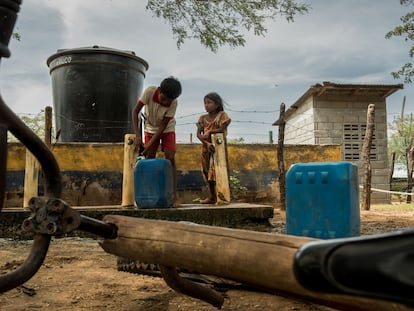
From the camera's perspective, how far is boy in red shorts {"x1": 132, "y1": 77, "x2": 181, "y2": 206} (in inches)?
163

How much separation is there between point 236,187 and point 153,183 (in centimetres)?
466

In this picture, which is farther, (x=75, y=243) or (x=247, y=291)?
(x=75, y=243)

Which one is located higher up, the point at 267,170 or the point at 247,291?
the point at 267,170

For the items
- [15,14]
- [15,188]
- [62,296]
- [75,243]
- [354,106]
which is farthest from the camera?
[354,106]

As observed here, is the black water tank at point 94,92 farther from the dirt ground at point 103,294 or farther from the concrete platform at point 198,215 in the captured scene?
the dirt ground at point 103,294

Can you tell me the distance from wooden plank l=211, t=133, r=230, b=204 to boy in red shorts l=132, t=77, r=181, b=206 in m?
0.47

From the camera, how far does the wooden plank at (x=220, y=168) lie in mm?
4414

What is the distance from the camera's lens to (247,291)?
2.41 m

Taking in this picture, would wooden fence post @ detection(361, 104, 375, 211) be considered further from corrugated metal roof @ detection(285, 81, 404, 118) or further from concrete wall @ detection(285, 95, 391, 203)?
concrete wall @ detection(285, 95, 391, 203)

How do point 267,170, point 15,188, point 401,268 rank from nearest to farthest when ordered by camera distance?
1. point 401,268
2. point 15,188
3. point 267,170

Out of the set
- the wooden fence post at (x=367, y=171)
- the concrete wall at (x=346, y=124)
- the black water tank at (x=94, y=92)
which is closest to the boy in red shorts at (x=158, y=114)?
the black water tank at (x=94, y=92)

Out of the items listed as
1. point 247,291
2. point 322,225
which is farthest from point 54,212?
point 322,225

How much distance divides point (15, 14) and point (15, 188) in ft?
23.4

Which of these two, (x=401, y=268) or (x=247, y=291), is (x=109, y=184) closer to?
(x=247, y=291)
